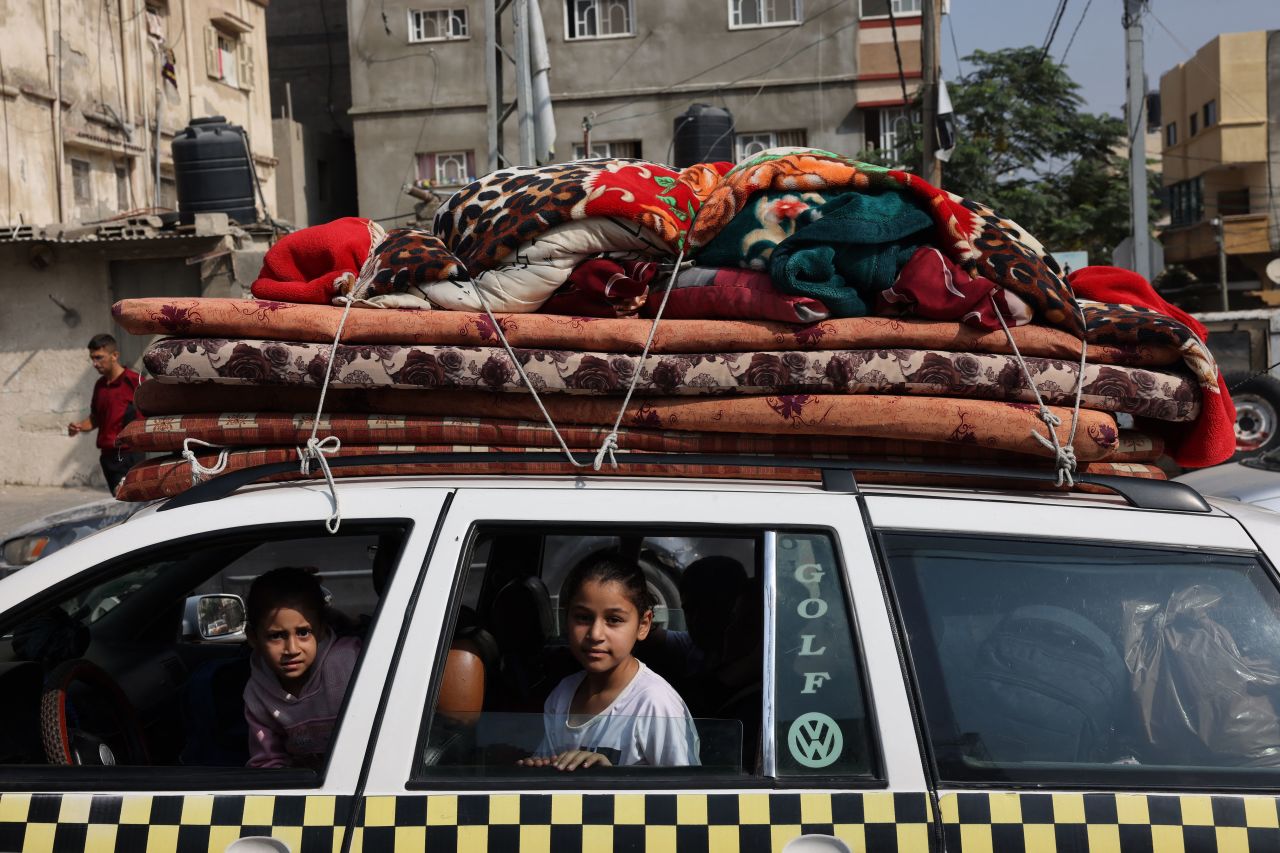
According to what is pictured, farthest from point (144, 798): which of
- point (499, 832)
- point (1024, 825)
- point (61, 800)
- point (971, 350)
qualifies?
point (971, 350)

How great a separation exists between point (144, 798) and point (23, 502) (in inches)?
497

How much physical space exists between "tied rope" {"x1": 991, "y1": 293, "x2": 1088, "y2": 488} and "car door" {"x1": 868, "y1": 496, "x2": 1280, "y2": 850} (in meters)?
0.19

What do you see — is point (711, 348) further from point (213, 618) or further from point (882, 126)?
point (882, 126)

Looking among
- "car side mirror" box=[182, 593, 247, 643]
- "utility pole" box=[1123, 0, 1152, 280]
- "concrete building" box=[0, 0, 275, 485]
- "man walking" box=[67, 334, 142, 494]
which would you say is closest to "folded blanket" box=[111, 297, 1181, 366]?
"car side mirror" box=[182, 593, 247, 643]

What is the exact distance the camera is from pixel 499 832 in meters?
2.00

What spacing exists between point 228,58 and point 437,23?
14.2 ft

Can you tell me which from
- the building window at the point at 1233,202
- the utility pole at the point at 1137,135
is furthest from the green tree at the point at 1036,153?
the building window at the point at 1233,202

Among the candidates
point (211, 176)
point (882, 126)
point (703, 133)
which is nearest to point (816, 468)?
point (211, 176)

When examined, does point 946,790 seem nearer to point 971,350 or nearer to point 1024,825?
point 1024,825

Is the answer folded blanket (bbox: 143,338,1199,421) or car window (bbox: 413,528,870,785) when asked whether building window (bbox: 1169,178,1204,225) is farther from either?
car window (bbox: 413,528,870,785)

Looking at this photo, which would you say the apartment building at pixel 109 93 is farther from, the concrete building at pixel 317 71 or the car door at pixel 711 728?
the car door at pixel 711 728

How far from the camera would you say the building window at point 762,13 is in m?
23.9

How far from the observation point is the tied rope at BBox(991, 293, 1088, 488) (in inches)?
94.6

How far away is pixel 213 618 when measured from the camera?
11.6 ft
